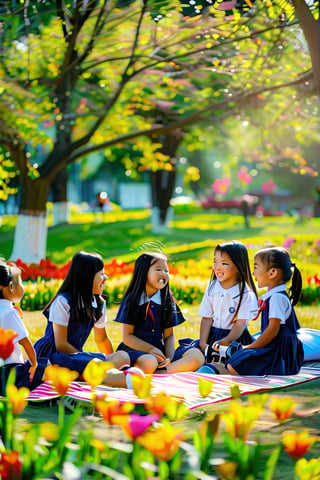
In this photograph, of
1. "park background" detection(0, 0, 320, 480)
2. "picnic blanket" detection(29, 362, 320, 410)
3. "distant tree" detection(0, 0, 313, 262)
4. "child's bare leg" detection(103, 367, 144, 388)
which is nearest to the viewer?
"picnic blanket" detection(29, 362, 320, 410)

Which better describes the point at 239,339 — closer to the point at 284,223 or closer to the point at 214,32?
the point at 214,32

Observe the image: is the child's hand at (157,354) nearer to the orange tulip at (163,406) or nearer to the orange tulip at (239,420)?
the orange tulip at (163,406)

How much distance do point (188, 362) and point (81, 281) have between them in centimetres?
96

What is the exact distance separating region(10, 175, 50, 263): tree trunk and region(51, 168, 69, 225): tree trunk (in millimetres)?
8890

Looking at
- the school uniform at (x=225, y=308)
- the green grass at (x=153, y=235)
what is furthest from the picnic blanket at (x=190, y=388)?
the green grass at (x=153, y=235)

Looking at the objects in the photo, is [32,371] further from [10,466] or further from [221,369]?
[10,466]

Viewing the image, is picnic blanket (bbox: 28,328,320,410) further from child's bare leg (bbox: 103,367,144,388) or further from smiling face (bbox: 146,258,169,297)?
smiling face (bbox: 146,258,169,297)

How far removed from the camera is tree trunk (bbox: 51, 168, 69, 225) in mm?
21609

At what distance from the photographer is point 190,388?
5152mm

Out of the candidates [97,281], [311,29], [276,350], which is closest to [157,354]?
[97,281]

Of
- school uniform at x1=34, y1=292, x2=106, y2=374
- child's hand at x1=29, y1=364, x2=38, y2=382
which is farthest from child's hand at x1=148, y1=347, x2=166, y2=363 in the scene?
child's hand at x1=29, y1=364, x2=38, y2=382

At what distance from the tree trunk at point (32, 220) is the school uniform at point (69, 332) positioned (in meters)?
6.71

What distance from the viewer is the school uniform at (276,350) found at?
5742 millimetres

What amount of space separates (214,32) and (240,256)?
12.6 ft
